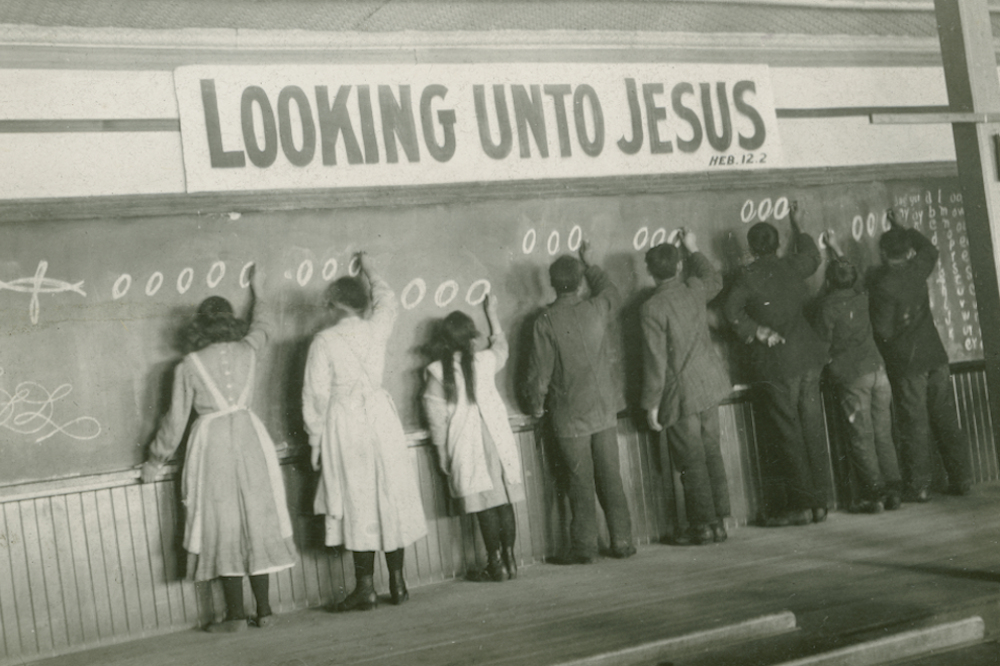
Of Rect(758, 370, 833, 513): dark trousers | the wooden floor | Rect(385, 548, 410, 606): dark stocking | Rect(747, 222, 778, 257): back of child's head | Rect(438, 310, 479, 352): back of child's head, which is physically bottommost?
the wooden floor

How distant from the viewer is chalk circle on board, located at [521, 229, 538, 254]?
5984 mm

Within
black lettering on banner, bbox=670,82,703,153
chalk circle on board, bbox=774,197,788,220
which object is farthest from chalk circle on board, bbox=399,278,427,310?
chalk circle on board, bbox=774,197,788,220

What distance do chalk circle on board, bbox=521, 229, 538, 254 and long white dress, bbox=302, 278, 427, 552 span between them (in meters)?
1.16

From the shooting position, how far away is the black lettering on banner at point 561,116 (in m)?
6.09

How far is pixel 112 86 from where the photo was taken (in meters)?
5.15

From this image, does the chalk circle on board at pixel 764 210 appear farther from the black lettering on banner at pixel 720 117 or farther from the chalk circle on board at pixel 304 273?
the chalk circle on board at pixel 304 273

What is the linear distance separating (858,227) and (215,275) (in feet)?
13.5

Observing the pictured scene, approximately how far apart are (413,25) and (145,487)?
285 cm

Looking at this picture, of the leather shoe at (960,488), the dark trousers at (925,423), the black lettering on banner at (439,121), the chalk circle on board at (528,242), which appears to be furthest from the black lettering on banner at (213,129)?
the leather shoe at (960,488)

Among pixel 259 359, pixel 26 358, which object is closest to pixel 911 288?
pixel 259 359

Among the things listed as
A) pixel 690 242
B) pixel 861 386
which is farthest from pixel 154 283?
pixel 861 386

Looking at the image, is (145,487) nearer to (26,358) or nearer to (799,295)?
(26,358)

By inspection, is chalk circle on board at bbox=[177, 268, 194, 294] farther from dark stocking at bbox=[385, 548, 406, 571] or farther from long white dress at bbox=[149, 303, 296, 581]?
dark stocking at bbox=[385, 548, 406, 571]

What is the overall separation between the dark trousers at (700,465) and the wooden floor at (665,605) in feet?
0.67
